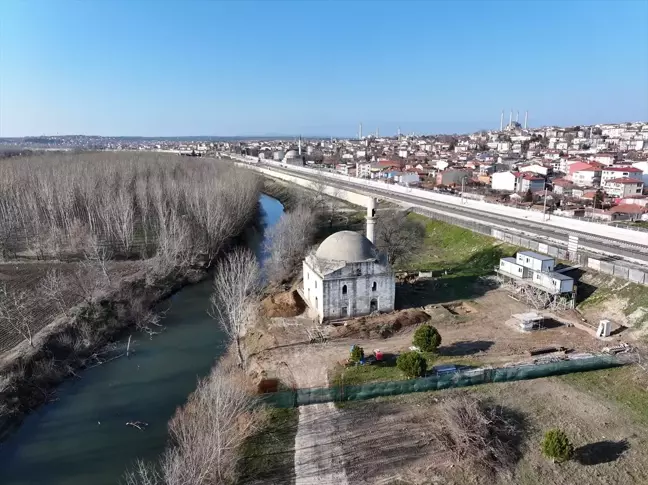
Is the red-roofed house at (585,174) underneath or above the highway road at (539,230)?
above

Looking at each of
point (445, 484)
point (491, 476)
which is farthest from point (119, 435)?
point (491, 476)

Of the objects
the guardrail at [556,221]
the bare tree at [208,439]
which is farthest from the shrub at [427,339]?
the guardrail at [556,221]

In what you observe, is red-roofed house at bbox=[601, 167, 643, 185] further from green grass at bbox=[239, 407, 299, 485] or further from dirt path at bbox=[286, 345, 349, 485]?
green grass at bbox=[239, 407, 299, 485]

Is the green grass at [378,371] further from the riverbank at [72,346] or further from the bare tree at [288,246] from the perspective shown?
the bare tree at [288,246]

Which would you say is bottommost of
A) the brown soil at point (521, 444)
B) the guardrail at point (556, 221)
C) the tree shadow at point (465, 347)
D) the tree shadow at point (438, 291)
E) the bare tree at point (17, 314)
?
the brown soil at point (521, 444)

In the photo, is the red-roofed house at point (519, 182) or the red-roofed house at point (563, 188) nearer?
the red-roofed house at point (563, 188)

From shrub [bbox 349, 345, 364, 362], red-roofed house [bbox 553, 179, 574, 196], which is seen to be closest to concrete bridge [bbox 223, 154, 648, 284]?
red-roofed house [bbox 553, 179, 574, 196]
